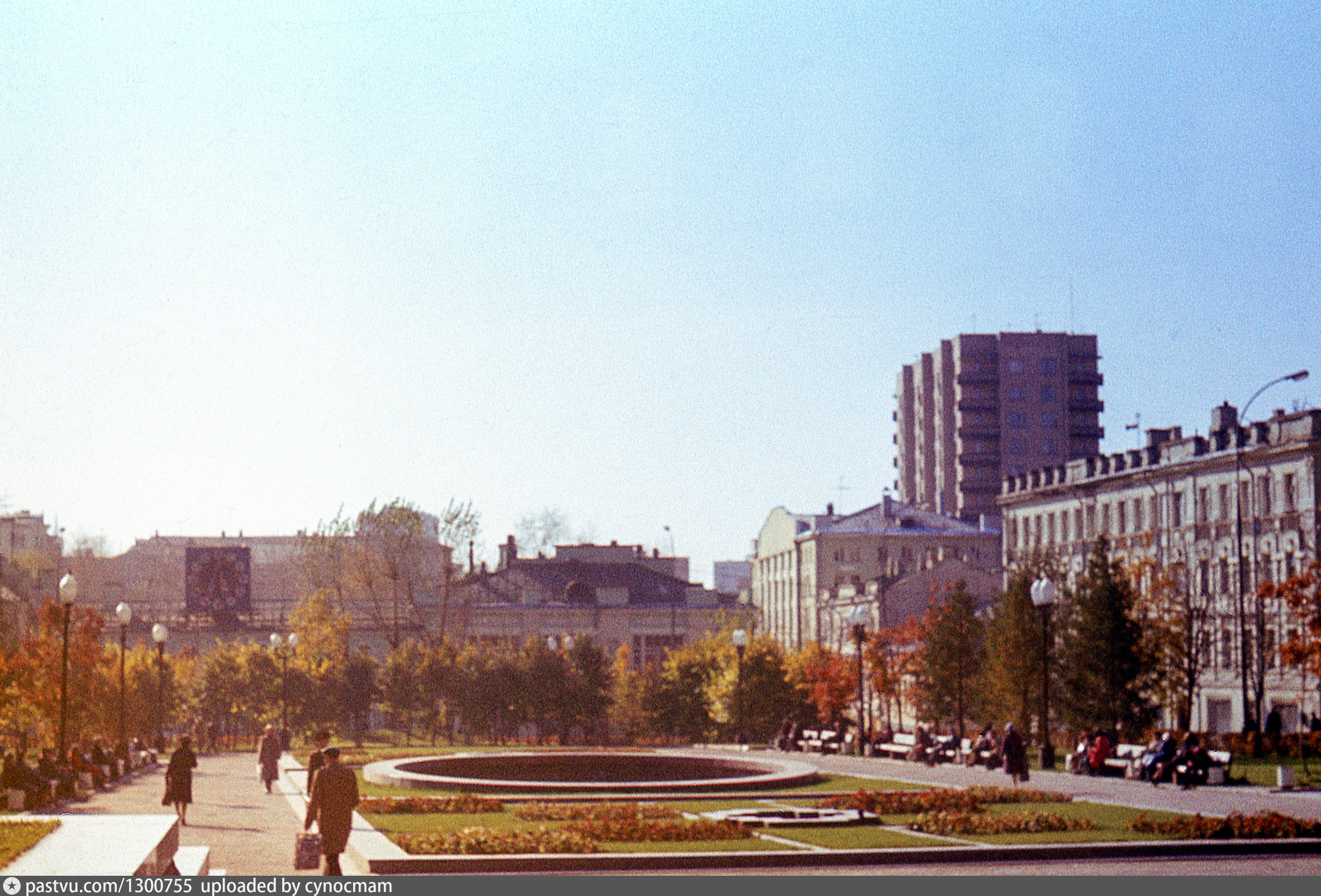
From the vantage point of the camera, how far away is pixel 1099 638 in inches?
2270

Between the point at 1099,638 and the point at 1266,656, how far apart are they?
49.5ft

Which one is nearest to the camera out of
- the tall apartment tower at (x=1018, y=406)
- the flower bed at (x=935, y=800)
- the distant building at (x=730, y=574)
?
the flower bed at (x=935, y=800)

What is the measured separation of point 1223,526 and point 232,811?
191 feet

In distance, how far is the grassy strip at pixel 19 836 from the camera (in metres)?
12.8

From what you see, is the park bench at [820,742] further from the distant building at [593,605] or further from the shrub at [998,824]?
the distant building at [593,605]

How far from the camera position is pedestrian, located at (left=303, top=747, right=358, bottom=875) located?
16.7 m

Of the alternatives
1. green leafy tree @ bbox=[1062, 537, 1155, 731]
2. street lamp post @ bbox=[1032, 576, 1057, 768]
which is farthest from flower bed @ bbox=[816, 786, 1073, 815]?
green leafy tree @ bbox=[1062, 537, 1155, 731]

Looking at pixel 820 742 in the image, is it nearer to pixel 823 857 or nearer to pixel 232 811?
pixel 232 811

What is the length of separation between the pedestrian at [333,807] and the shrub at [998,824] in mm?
9276

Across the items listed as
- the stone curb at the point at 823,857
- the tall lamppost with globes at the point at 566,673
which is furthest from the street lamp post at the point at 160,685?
the stone curb at the point at 823,857

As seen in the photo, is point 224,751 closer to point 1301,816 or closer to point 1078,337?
point 1301,816

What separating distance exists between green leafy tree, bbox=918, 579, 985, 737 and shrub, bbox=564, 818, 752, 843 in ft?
146

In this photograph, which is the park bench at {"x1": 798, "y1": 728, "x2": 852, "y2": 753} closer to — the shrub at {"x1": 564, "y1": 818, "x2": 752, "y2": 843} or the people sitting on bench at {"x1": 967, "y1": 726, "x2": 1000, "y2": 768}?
the people sitting on bench at {"x1": 967, "y1": 726, "x2": 1000, "y2": 768}

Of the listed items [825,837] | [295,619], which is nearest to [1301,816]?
[825,837]
